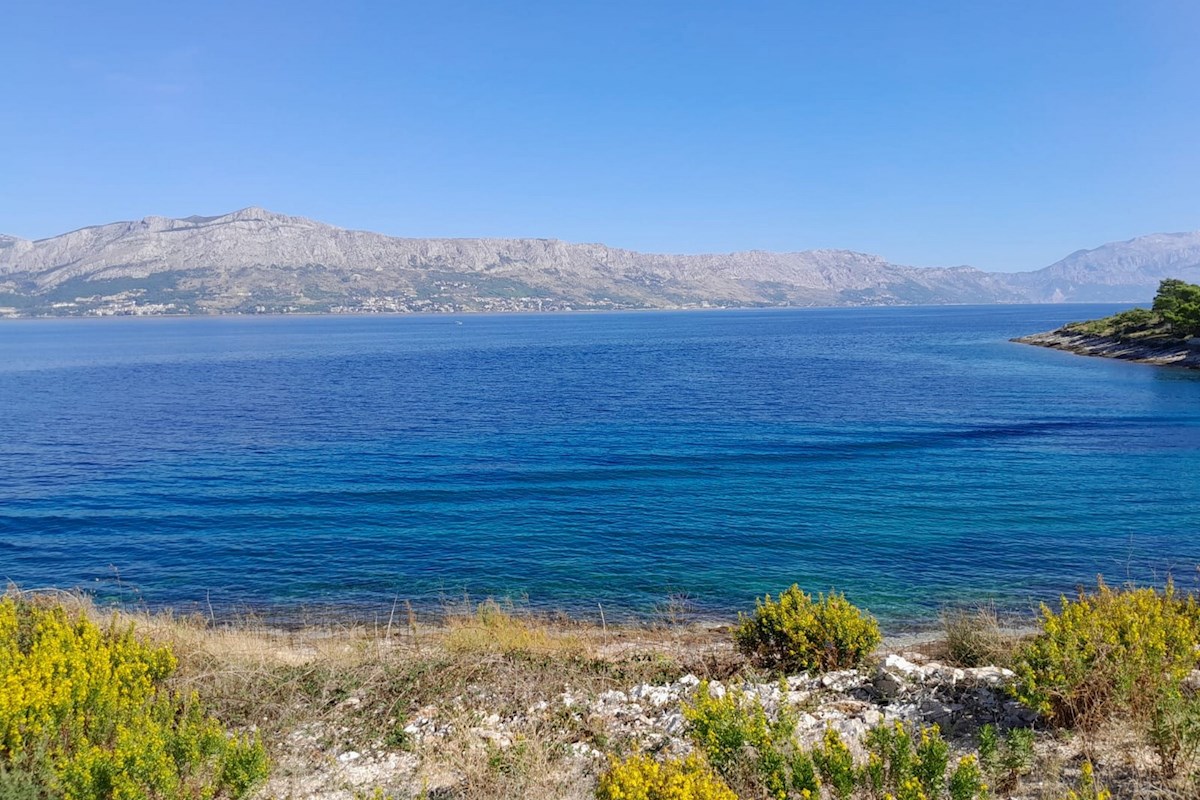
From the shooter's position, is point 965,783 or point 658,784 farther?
point 658,784

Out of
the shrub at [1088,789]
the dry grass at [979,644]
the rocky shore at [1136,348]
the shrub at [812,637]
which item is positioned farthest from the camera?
the rocky shore at [1136,348]

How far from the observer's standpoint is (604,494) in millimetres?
36906

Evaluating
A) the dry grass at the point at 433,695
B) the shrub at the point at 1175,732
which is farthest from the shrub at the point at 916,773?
the dry grass at the point at 433,695

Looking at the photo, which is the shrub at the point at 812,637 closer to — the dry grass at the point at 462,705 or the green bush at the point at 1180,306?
the dry grass at the point at 462,705

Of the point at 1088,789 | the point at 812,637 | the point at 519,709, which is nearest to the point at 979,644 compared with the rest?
the point at 812,637

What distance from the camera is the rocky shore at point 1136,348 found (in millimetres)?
94312

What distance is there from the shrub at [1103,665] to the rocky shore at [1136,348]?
10100cm

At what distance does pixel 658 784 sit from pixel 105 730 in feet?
26.6

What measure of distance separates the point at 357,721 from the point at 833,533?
23.3m

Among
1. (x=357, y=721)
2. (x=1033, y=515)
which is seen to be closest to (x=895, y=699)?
(x=357, y=721)

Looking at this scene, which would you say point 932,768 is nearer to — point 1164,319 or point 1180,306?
point 1180,306

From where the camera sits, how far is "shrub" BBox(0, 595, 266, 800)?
27.4ft

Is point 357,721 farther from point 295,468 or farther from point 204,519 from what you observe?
point 295,468

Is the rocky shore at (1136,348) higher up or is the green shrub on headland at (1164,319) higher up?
the green shrub on headland at (1164,319)
